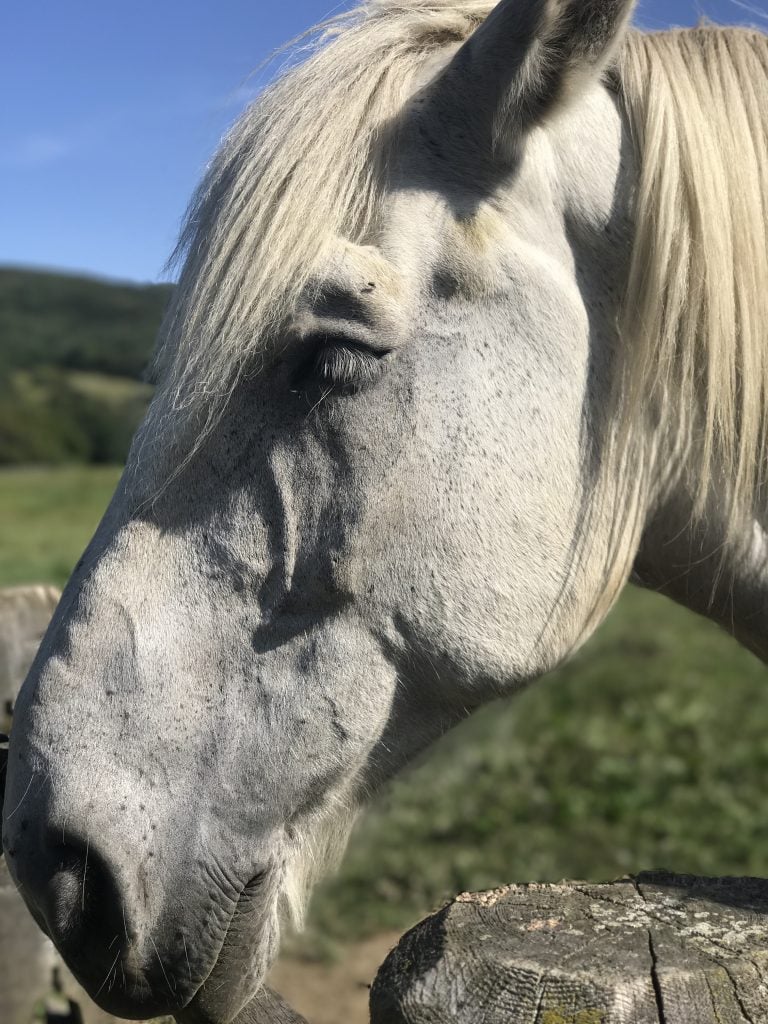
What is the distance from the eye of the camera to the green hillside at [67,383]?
136ft

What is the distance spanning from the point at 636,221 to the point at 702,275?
14 centimetres

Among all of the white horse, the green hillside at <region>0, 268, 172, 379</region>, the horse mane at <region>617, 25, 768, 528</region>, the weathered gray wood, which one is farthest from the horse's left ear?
the green hillside at <region>0, 268, 172, 379</region>

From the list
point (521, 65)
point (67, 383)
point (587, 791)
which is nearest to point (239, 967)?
point (521, 65)

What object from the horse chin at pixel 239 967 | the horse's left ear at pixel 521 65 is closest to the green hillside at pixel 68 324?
the horse's left ear at pixel 521 65

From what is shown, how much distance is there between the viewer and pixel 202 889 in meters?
1.40

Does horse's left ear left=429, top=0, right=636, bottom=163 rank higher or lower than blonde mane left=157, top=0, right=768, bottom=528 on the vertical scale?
higher

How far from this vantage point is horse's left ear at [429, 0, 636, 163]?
141cm

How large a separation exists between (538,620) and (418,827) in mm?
4165

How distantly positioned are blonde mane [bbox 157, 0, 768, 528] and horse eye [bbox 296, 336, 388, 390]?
0.08 metres

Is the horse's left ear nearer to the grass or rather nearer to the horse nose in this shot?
the horse nose

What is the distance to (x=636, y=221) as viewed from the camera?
1581 mm

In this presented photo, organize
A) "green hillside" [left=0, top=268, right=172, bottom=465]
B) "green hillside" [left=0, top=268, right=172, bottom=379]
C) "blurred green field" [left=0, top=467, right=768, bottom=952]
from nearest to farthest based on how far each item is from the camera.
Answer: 1. "blurred green field" [left=0, top=467, right=768, bottom=952]
2. "green hillside" [left=0, top=268, right=172, bottom=465]
3. "green hillside" [left=0, top=268, right=172, bottom=379]

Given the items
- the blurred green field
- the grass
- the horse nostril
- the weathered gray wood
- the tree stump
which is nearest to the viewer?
the tree stump

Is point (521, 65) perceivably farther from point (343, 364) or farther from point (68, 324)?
point (68, 324)
